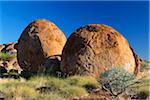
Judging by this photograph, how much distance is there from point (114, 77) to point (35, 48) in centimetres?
837

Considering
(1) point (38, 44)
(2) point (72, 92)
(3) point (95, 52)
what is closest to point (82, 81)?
(3) point (95, 52)

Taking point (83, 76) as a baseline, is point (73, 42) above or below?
above

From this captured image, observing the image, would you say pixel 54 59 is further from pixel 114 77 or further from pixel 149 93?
pixel 149 93

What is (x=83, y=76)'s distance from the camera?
14578 mm

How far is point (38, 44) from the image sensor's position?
62.1 feet

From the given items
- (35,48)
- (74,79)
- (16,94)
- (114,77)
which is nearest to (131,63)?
(74,79)

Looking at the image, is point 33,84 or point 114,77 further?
point 33,84

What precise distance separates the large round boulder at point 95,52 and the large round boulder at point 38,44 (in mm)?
2884

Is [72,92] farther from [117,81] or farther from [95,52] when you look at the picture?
[95,52]

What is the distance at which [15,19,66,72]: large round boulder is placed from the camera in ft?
61.9

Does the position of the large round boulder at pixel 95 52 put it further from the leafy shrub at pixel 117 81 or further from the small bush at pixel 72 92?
the small bush at pixel 72 92

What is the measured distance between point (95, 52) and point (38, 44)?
15.8ft

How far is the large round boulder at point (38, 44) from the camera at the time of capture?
61.9ft

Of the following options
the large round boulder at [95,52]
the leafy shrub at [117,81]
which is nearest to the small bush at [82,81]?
the large round boulder at [95,52]
